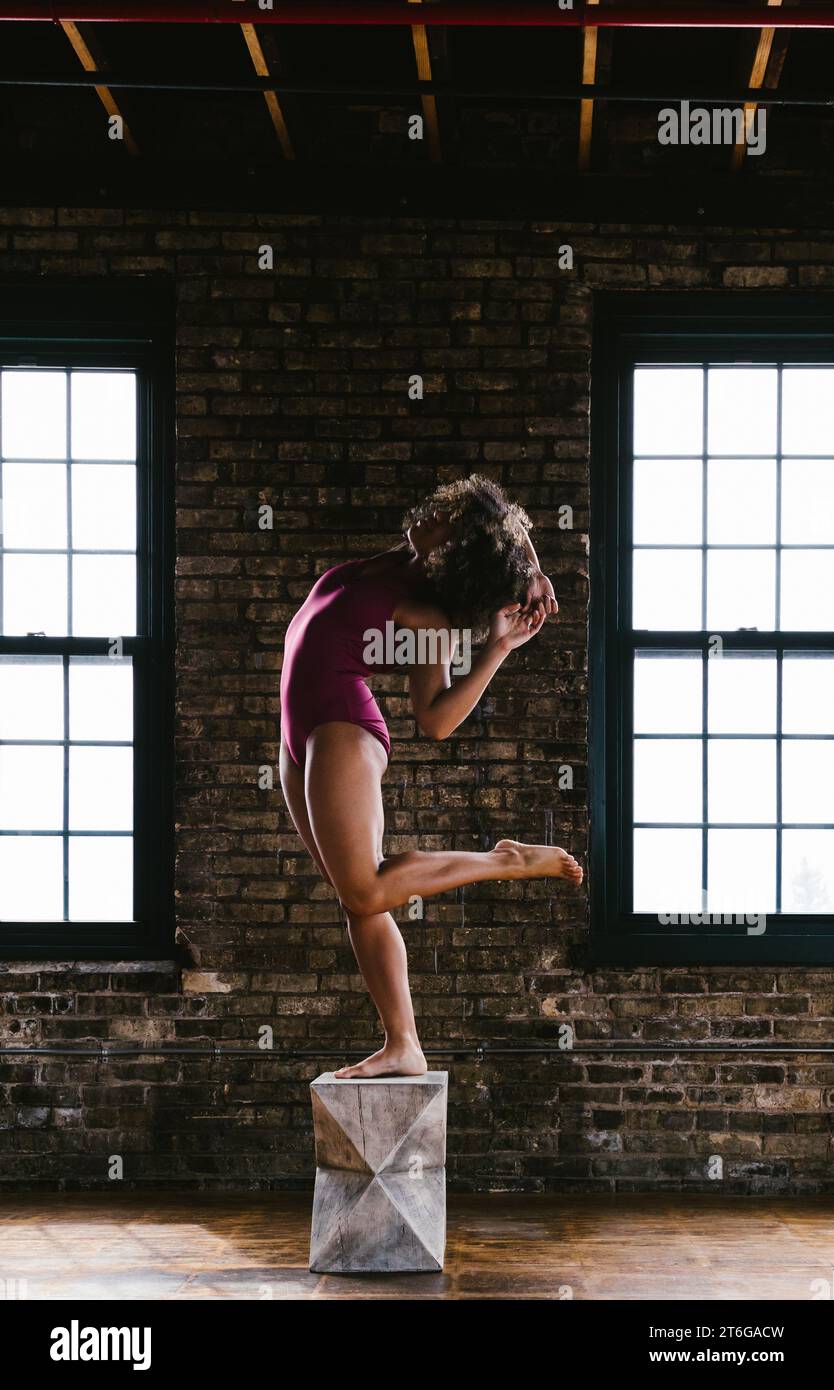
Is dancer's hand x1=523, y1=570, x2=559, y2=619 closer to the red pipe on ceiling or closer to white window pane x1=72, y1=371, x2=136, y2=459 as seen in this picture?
the red pipe on ceiling

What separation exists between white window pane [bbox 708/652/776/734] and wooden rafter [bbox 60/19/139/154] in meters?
2.66

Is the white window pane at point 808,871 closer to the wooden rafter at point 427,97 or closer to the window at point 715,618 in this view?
the window at point 715,618

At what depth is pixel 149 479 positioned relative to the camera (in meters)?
4.14

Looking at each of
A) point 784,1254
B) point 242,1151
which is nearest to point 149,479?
point 242,1151

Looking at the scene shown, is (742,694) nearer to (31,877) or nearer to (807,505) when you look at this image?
(807,505)

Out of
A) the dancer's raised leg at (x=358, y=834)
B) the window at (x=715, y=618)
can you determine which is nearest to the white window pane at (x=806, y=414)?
the window at (x=715, y=618)

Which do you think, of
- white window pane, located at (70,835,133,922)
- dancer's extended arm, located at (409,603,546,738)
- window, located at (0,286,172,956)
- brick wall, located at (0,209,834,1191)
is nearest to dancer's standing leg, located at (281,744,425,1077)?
dancer's extended arm, located at (409,603,546,738)

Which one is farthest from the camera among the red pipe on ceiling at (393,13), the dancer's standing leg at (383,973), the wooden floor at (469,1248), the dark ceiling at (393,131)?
the dark ceiling at (393,131)

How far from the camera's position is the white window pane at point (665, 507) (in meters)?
4.17

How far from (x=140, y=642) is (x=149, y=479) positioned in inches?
22.5

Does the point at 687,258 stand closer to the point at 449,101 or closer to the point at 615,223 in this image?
the point at 615,223

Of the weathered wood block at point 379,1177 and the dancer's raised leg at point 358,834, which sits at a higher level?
the dancer's raised leg at point 358,834

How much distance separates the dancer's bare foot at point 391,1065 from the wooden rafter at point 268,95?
2885 millimetres

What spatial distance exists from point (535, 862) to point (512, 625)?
0.60 meters
